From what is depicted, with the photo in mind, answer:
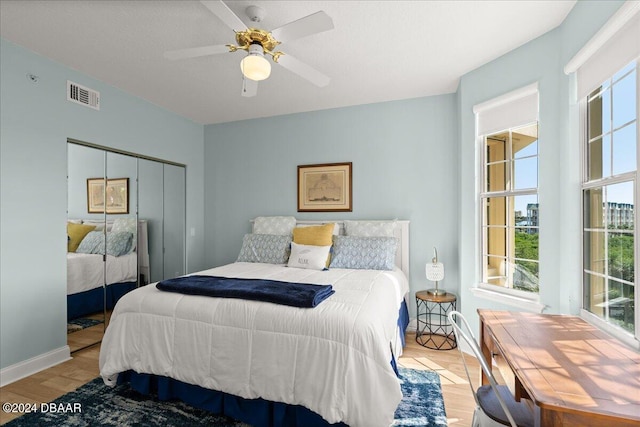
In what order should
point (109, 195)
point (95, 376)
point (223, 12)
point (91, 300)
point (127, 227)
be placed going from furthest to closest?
point (127, 227), point (109, 195), point (91, 300), point (95, 376), point (223, 12)

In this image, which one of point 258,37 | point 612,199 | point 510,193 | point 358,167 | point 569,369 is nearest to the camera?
point 569,369

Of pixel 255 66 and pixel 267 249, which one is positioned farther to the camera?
pixel 267 249

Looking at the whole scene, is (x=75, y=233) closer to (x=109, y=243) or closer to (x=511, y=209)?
(x=109, y=243)

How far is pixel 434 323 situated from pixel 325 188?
6.54ft

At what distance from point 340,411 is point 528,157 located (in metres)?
2.40

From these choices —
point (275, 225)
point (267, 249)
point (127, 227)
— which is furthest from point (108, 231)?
point (275, 225)

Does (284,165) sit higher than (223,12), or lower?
lower

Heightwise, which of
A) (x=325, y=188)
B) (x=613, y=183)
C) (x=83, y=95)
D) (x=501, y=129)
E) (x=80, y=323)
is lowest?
(x=80, y=323)

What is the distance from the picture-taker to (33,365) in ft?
8.49

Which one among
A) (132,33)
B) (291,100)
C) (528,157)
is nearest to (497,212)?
(528,157)

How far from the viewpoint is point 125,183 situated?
11.2 feet

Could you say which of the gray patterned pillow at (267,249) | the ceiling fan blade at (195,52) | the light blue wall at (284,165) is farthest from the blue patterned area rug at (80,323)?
the ceiling fan blade at (195,52)

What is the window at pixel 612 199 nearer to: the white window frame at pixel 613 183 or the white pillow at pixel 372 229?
the white window frame at pixel 613 183

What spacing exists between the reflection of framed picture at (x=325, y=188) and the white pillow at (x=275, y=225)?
248 millimetres
